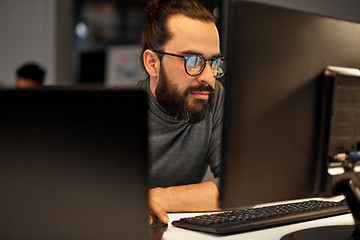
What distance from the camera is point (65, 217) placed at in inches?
24.4

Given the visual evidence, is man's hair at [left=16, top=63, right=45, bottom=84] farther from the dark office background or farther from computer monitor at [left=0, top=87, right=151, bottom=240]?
computer monitor at [left=0, top=87, right=151, bottom=240]

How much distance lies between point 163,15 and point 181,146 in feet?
1.71

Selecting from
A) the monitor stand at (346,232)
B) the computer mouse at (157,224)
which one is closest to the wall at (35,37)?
the computer mouse at (157,224)

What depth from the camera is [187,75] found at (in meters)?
1.51

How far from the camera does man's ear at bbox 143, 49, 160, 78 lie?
5.37ft

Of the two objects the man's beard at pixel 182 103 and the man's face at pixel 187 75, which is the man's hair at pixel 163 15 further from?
the man's beard at pixel 182 103

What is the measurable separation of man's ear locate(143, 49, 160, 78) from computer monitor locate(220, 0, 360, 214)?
0.90 m

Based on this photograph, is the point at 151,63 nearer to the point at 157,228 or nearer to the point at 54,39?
the point at 157,228

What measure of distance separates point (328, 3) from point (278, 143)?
2906 mm

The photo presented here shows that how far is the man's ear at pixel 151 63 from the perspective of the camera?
1637 mm

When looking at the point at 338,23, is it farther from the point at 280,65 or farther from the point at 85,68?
the point at 85,68

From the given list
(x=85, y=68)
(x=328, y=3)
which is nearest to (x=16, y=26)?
(x=85, y=68)

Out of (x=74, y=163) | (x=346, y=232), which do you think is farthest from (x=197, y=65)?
(x=74, y=163)

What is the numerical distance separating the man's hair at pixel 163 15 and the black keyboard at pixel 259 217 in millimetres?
799
